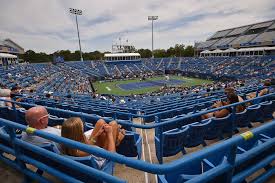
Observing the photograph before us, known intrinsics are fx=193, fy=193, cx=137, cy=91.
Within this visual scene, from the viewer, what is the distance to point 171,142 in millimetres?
3834

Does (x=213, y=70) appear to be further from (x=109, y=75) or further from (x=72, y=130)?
(x=72, y=130)

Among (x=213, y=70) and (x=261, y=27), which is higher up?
(x=261, y=27)

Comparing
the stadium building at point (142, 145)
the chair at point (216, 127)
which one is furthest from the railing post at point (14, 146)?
the chair at point (216, 127)

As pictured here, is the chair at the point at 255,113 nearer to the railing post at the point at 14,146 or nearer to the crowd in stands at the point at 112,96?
the crowd in stands at the point at 112,96

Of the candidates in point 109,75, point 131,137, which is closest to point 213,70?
point 109,75

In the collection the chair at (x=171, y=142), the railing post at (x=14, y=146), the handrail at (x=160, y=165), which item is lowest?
the chair at (x=171, y=142)

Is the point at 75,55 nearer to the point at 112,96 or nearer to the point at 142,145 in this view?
the point at 112,96

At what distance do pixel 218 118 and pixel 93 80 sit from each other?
137ft

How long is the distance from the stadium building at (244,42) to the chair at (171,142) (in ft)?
174

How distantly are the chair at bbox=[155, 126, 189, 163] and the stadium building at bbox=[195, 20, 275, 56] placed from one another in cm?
5318

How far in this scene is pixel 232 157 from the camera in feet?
6.11

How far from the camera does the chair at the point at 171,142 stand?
3.71 meters

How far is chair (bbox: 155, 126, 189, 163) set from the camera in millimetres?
3711

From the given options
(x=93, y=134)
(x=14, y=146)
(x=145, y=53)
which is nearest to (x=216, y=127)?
(x=93, y=134)
